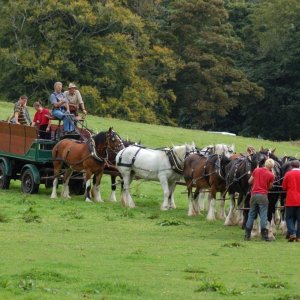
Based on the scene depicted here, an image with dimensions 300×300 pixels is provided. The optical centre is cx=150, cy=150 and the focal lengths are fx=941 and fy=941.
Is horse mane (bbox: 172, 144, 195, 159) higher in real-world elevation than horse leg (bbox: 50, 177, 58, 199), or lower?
higher

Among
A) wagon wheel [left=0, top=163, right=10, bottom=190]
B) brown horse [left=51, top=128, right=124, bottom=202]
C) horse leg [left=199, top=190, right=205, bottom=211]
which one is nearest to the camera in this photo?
horse leg [left=199, top=190, right=205, bottom=211]

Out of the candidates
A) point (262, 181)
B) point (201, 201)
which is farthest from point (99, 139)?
point (262, 181)

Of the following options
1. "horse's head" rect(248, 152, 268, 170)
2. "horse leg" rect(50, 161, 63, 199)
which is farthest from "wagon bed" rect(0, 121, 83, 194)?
"horse's head" rect(248, 152, 268, 170)

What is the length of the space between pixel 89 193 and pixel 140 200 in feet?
7.45

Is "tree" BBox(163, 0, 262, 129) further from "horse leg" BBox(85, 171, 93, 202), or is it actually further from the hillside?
"horse leg" BBox(85, 171, 93, 202)

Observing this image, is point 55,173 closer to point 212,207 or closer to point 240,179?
point 212,207

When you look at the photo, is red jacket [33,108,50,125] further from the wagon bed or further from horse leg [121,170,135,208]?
horse leg [121,170,135,208]

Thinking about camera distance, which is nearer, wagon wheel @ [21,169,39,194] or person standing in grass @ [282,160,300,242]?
person standing in grass @ [282,160,300,242]

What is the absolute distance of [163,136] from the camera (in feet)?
161

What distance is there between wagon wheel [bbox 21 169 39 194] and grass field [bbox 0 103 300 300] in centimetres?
71

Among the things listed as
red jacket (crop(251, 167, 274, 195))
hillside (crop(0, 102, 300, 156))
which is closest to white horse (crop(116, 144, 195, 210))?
red jacket (crop(251, 167, 274, 195))

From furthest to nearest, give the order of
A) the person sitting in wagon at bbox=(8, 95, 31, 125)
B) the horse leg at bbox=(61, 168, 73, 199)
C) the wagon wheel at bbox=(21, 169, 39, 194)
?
the person sitting in wagon at bbox=(8, 95, 31, 125) < the wagon wheel at bbox=(21, 169, 39, 194) < the horse leg at bbox=(61, 168, 73, 199)

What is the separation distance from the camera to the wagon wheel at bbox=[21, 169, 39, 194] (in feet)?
94.3

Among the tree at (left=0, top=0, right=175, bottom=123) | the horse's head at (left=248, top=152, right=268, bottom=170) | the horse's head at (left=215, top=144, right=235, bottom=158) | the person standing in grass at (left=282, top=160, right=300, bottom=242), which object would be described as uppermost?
the tree at (left=0, top=0, right=175, bottom=123)
